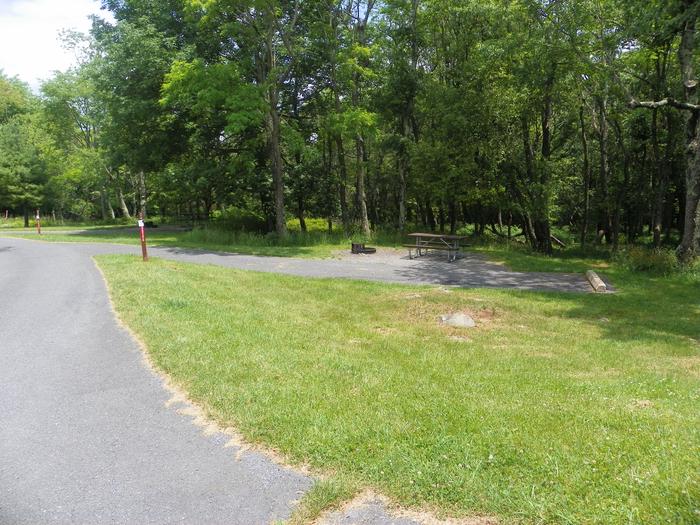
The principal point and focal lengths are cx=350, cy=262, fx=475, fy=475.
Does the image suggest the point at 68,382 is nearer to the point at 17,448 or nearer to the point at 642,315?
the point at 17,448

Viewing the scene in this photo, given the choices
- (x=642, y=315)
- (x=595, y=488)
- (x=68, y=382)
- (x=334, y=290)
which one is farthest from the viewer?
(x=334, y=290)

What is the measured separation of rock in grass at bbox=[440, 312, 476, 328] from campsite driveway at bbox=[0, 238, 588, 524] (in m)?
4.52

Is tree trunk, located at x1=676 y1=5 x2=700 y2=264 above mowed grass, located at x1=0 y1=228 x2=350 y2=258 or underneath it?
above

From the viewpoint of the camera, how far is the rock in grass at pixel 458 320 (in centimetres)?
751

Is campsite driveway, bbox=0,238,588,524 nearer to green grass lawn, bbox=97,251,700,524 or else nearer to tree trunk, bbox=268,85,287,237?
green grass lawn, bbox=97,251,700,524

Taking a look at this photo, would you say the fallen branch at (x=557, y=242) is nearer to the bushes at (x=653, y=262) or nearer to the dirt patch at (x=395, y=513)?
the bushes at (x=653, y=262)

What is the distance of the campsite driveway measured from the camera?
285 centimetres

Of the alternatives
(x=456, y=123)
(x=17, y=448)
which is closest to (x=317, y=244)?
(x=456, y=123)

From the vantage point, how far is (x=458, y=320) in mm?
7621

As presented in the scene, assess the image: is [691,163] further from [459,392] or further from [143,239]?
[143,239]

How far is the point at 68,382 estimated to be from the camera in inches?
188

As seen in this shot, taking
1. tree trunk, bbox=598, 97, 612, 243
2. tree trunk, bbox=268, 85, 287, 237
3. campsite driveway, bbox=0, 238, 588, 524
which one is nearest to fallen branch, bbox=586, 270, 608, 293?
campsite driveway, bbox=0, 238, 588, 524

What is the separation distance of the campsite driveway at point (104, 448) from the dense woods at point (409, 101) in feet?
45.2

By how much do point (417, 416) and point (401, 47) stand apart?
22.4 meters
